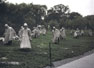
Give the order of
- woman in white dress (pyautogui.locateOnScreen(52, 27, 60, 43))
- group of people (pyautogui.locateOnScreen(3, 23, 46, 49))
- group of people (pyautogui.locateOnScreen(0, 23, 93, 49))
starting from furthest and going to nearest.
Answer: woman in white dress (pyautogui.locateOnScreen(52, 27, 60, 43)) < group of people (pyautogui.locateOnScreen(0, 23, 93, 49)) < group of people (pyautogui.locateOnScreen(3, 23, 46, 49))

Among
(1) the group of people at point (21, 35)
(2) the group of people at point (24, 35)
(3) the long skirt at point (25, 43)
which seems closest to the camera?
(3) the long skirt at point (25, 43)

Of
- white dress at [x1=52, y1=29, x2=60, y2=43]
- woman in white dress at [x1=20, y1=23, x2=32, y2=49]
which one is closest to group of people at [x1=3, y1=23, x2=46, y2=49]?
woman in white dress at [x1=20, y1=23, x2=32, y2=49]

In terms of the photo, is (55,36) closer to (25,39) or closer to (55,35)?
(55,35)

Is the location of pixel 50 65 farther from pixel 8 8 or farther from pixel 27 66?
pixel 8 8

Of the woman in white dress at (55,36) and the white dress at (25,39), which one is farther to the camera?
the woman in white dress at (55,36)

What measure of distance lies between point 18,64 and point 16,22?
1097 centimetres

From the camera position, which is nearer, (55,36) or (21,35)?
(21,35)

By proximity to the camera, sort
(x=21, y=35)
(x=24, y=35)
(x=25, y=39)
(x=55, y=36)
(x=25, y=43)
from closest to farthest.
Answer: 1. (x=25, y=43)
2. (x=25, y=39)
3. (x=24, y=35)
4. (x=21, y=35)
5. (x=55, y=36)

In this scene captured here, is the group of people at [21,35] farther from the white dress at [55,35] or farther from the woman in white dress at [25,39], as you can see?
the white dress at [55,35]

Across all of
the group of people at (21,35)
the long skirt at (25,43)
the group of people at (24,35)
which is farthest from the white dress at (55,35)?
the long skirt at (25,43)

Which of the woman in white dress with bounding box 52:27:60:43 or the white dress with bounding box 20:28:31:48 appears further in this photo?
the woman in white dress with bounding box 52:27:60:43

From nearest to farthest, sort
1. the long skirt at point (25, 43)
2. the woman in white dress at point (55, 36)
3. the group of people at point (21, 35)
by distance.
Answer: the long skirt at point (25, 43)
the group of people at point (21, 35)
the woman in white dress at point (55, 36)

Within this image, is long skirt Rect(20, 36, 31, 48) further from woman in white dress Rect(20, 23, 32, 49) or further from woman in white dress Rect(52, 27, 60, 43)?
woman in white dress Rect(52, 27, 60, 43)

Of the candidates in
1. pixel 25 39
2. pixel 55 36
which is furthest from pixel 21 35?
pixel 55 36
